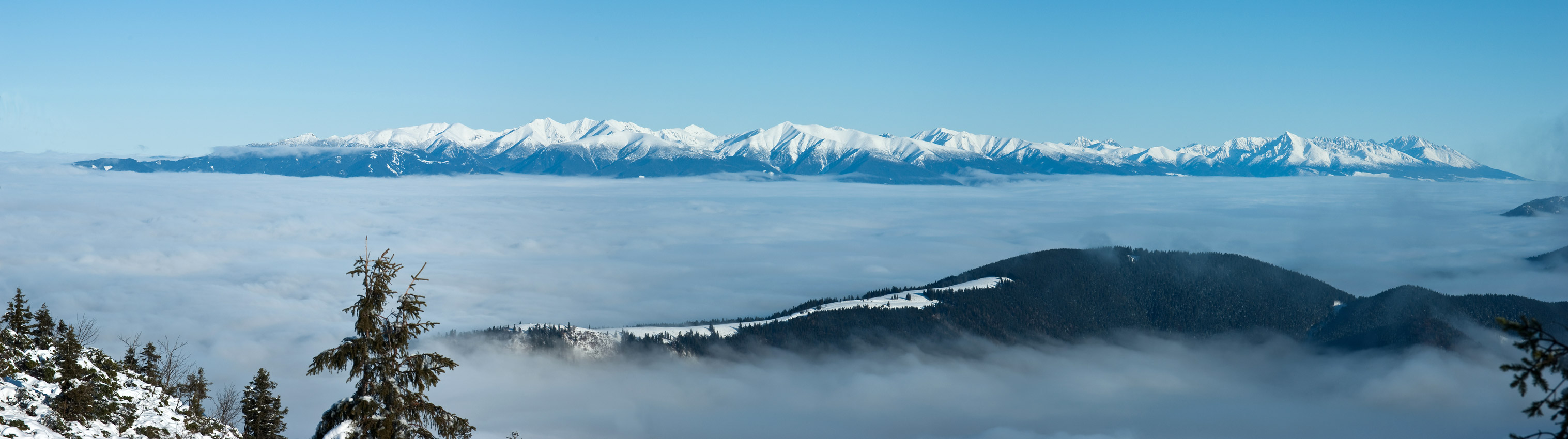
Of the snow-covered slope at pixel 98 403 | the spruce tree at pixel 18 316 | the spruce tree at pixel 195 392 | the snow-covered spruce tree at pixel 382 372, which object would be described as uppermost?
the snow-covered spruce tree at pixel 382 372

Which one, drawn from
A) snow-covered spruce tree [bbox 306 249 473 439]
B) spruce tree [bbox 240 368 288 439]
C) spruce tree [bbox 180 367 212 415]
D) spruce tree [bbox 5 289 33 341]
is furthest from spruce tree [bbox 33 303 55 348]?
snow-covered spruce tree [bbox 306 249 473 439]

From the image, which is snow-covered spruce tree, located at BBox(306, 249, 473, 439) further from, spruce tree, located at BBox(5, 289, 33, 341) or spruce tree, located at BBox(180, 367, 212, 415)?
spruce tree, located at BBox(180, 367, 212, 415)

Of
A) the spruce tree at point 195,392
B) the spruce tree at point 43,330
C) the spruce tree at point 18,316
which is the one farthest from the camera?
the spruce tree at point 195,392

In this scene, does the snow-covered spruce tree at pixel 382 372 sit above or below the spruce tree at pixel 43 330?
above

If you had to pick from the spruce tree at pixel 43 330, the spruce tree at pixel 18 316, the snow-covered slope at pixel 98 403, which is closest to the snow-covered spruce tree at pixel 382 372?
the snow-covered slope at pixel 98 403

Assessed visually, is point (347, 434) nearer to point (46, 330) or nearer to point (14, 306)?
point (14, 306)

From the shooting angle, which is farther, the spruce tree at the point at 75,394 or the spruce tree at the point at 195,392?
the spruce tree at the point at 195,392

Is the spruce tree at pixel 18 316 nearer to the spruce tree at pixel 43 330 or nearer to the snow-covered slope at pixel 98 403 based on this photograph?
the spruce tree at pixel 43 330
